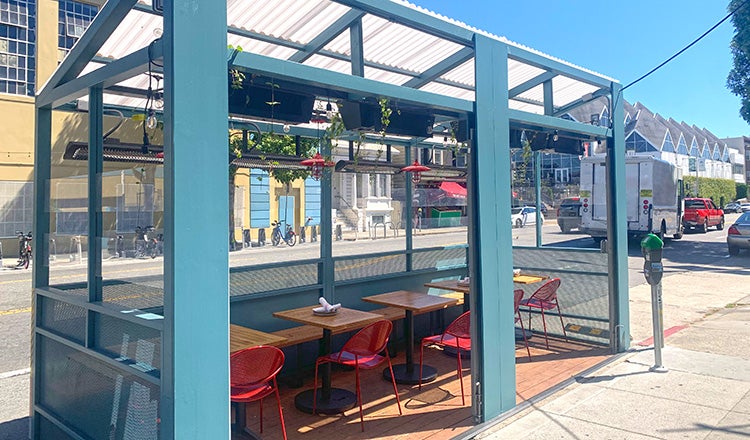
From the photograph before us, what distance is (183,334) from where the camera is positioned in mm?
2465

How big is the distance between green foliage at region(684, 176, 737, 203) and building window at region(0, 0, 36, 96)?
141 ft

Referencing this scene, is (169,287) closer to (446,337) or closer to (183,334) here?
(183,334)

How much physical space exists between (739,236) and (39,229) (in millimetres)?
19535

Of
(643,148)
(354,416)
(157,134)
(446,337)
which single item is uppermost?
(643,148)

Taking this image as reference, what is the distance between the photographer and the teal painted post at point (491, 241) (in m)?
4.33

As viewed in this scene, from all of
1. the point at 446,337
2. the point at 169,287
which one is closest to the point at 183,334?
the point at 169,287

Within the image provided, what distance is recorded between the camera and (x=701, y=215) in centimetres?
2839

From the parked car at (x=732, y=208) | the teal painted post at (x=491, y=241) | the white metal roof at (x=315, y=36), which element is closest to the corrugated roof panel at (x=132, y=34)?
the white metal roof at (x=315, y=36)

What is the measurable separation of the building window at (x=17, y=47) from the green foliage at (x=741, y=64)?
24687 mm

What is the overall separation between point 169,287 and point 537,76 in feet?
16.5

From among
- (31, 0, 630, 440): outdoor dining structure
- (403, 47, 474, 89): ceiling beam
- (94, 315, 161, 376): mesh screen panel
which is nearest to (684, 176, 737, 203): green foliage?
(31, 0, 630, 440): outdoor dining structure

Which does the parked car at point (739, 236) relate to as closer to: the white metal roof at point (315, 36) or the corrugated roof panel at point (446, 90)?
the white metal roof at point (315, 36)

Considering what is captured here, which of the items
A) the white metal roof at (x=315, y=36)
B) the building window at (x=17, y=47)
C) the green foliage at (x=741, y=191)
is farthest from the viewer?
the green foliage at (x=741, y=191)

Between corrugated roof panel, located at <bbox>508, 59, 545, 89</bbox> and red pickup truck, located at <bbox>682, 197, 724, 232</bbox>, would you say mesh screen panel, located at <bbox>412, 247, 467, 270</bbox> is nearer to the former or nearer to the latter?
corrugated roof panel, located at <bbox>508, 59, 545, 89</bbox>
